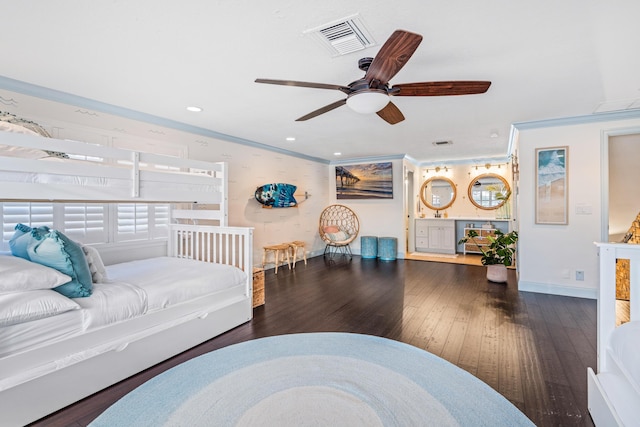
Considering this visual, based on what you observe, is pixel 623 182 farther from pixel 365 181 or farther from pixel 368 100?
pixel 368 100

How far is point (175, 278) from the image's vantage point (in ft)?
8.21

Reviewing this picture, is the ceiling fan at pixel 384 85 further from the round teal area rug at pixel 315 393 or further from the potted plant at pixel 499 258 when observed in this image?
the potted plant at pixel 499 258

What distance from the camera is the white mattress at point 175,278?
2.28 metres

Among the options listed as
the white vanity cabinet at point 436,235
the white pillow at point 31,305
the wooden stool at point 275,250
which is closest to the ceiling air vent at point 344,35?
the white pillow at point 31,305

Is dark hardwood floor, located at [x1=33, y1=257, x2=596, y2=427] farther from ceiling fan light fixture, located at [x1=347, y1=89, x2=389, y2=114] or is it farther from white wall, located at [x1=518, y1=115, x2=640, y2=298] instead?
ceiling fan light fixture, located at [x1=347, y1=89, x2=389, y2=114]

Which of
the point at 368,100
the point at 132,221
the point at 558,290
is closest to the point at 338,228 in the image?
the point at 558,290

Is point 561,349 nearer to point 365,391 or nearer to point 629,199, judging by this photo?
point 365,391

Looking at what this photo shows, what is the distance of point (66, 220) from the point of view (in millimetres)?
2939

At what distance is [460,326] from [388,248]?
3600 mm

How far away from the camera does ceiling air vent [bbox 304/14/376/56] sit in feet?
5.84

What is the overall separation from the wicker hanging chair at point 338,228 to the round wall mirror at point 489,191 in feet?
9.84

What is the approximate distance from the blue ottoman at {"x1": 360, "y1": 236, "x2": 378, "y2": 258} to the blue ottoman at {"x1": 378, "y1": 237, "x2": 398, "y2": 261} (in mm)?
149

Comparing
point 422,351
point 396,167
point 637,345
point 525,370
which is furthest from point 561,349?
point 396,167

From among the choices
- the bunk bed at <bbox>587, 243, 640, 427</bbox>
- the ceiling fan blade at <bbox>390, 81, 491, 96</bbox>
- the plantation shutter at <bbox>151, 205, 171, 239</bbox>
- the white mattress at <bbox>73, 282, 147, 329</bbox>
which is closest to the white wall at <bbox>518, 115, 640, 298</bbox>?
the ceiling fan blade at <bbox>390, 81, 491, 96</bbox>
